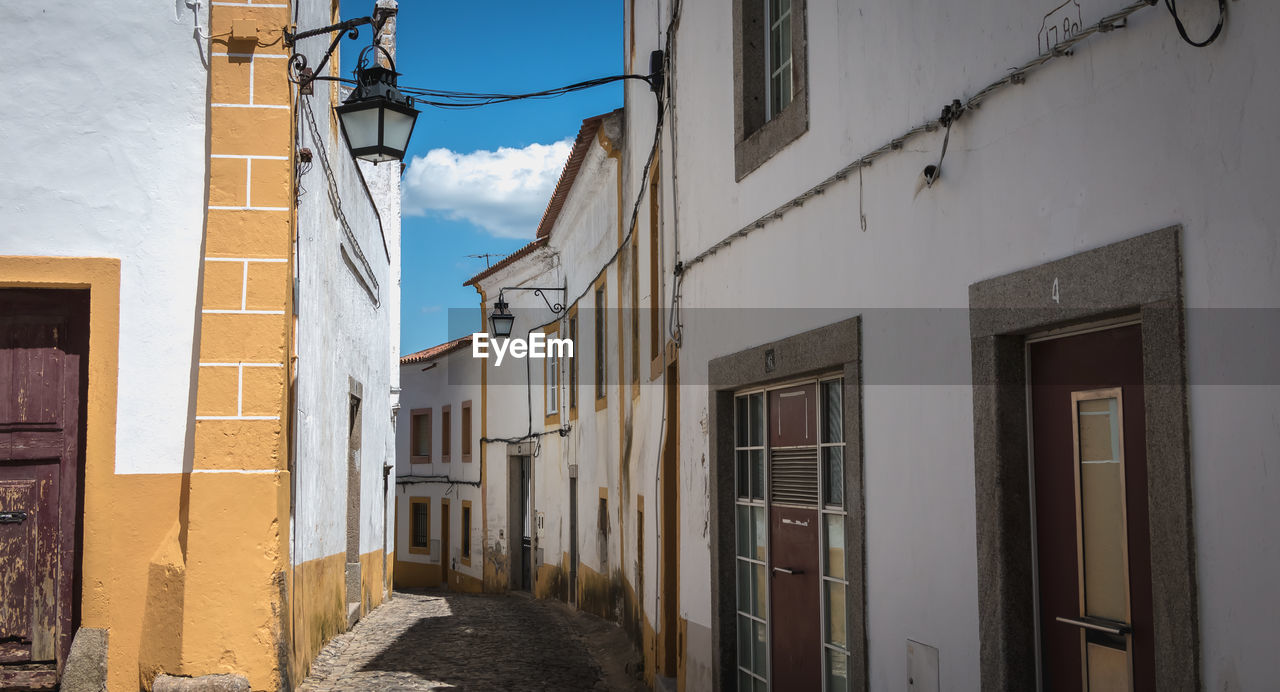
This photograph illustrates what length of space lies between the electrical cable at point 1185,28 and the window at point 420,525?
28.5m

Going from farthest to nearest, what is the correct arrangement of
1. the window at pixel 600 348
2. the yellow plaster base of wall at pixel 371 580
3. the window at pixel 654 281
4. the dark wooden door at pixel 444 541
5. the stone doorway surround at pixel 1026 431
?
the dark wooden door at pixel 444 541
the window at pixel 600 348
the yellow plaster base of wall at pixel 371 580
the window at pixel 654 281
the stone doorway surround at pixel 1026 431

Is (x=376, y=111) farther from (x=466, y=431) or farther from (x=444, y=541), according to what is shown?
(x=444, y=541)

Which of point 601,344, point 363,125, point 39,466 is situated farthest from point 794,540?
point 601,344

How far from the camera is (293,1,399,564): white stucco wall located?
26.3 feet

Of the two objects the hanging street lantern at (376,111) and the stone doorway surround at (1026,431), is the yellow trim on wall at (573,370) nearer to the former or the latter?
the hanging street lantern at (376,111)

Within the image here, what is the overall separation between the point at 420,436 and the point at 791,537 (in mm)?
26149

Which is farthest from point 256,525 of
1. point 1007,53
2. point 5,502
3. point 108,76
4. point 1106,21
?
point 1106,21

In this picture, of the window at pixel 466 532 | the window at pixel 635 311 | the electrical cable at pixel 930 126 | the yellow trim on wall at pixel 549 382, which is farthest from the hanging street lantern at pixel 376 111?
the window at pixel 466 532

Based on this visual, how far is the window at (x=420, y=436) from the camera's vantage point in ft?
101

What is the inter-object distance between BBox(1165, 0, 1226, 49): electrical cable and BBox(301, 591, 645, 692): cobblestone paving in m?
6.99

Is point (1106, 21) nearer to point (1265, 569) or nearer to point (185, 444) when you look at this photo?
point (1265, 569)

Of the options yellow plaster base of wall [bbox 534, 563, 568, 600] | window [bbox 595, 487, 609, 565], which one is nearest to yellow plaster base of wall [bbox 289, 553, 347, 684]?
window [bbox 595, 487, 609, 565]

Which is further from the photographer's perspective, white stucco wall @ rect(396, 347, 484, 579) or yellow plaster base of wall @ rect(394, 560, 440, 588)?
yellow plaster base of wall @ rect(394, 560, 440, 588)

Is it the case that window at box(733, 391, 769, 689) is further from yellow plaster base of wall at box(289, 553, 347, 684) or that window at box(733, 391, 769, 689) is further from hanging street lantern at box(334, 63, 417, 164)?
yellow plaster base of wall at box(289, 553, 347, 684)
